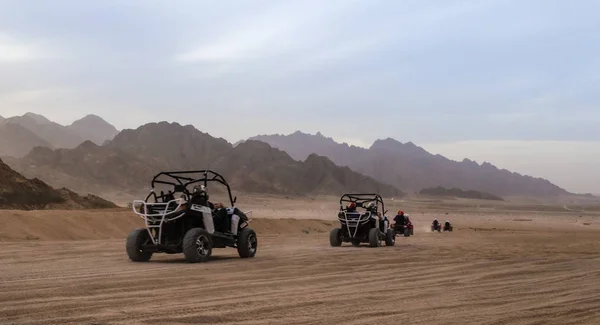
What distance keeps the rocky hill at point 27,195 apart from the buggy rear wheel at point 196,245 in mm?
22968

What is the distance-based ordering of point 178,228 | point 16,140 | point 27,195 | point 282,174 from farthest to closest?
point 16,140 → point 282,174 → point 27,195 → point 178,228

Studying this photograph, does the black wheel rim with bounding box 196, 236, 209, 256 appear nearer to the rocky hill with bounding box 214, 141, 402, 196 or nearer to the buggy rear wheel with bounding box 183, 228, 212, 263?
the buggy rear wheel with bounding box 183, 228, 212, 263

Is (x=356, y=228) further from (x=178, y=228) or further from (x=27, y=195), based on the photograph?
(x=27, y=195)

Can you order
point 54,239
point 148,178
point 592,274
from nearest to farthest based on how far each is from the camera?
point 592,274
point 54,239
point 148,178

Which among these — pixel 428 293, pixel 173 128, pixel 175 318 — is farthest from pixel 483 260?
pixel 173 128

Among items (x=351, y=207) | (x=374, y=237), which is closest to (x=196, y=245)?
(x=374, y=237)

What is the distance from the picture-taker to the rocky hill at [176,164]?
383ft

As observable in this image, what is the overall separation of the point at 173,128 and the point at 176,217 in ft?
464

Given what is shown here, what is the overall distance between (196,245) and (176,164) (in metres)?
129

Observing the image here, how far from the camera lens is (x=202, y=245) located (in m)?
14.0

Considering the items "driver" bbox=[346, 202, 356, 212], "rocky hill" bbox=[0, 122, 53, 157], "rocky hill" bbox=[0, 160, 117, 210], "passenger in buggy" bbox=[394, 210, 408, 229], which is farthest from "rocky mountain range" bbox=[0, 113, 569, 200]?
"driver" bbox=[346, 202, 356, 212]

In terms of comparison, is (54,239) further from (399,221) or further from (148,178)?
(148,178)

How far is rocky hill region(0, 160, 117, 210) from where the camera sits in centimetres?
3425

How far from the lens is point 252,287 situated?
997cm
